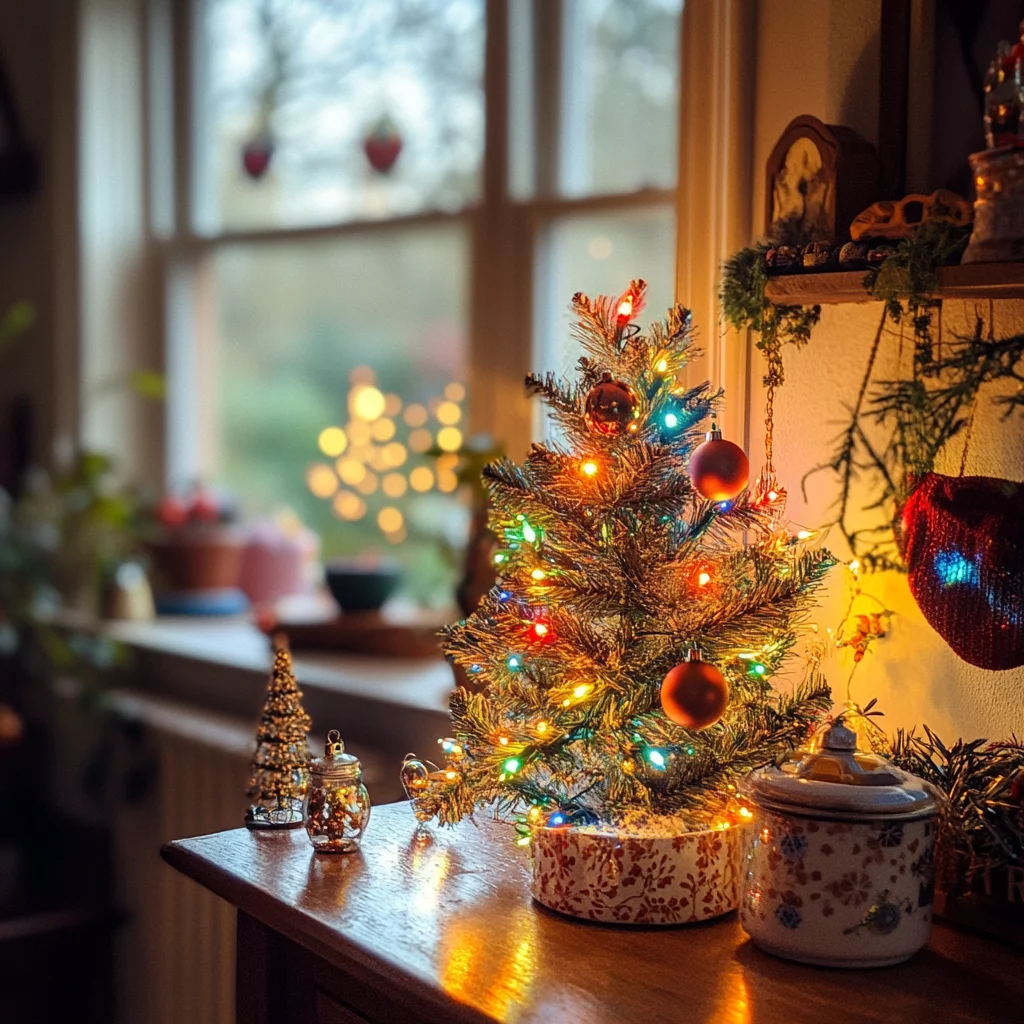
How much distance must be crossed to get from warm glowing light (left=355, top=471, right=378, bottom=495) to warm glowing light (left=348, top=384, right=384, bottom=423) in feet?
0.34

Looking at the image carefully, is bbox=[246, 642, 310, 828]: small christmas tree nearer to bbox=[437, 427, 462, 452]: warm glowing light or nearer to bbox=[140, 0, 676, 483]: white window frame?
bbox=[140, 0, 676, 483]: white window frame

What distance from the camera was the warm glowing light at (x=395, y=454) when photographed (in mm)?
2434

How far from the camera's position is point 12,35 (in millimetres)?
2926

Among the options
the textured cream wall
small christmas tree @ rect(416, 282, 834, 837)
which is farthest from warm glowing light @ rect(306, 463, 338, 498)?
small christmas tree @ rect(416, 282, 834, 837)

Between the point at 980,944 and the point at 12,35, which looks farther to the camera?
the point at 12,35

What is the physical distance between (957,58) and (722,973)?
2.56 feet

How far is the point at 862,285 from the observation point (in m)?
1.04

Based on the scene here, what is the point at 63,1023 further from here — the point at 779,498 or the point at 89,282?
the point at 779,498

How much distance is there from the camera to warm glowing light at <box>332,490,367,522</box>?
2562 mm

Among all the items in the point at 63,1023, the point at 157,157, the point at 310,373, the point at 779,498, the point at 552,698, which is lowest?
the point at 63,1023

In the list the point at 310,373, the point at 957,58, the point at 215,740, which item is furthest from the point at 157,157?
the point at 957,58

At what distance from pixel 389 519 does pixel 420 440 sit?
0.60 feet

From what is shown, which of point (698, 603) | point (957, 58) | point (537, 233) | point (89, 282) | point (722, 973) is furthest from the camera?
point (89, 282)

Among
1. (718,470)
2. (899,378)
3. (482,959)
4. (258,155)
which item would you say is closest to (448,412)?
(258,155)
